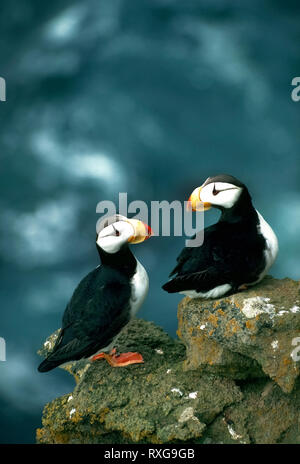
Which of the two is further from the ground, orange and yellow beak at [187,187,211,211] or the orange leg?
orange and yellow beak at [187,187,211,211]

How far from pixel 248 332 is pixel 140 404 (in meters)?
0.91

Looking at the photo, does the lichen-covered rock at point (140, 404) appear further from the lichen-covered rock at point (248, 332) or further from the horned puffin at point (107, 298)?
the horned puffin at point (107, 298)

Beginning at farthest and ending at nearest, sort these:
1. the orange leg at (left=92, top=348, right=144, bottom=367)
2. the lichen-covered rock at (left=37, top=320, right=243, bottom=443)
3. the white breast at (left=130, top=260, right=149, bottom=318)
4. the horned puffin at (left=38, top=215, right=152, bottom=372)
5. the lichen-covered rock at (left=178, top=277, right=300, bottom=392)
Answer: the orange leg at (left=92, top=348, right=144, bottom=367), the white breast at (left=130, top=260, right=149, bottom=318), the horned puffin at (left=38, top=215, right=152, bottom=372), the lichen-covered rock at (left=37, top=320, right=243, bottom=443), the lichen-covered rock at (left=178, top=277, right=300, bottom=392)

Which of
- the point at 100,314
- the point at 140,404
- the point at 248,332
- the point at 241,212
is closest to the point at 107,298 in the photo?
the point at 100,314

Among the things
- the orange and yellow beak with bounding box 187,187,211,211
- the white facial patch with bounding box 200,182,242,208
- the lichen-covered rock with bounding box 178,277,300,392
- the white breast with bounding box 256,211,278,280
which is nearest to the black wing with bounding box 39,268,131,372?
the lichen-covered rock with bounding box 178,277,300,392

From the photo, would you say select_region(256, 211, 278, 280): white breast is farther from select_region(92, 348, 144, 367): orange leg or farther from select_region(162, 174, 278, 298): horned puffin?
select_region(92, 348, 144, 367): orange leg

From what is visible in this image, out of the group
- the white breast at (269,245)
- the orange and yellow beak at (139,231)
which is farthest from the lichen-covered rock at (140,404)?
the orange and yellow beak at (139,231)

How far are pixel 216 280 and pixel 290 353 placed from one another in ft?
2.27

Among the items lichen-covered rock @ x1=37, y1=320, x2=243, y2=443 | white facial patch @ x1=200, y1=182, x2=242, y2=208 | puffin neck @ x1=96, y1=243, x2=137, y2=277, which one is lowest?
lichen-covered rock @ x1=37, y1=320, x2=243, y2=443

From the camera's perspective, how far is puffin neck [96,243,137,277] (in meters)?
4.73

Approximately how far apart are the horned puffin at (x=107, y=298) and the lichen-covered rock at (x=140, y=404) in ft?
0.97

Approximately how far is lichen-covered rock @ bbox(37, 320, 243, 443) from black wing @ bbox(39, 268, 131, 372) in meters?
0.32

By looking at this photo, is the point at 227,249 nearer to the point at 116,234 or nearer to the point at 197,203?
the point at 197,203

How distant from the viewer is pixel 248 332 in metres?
4.45
